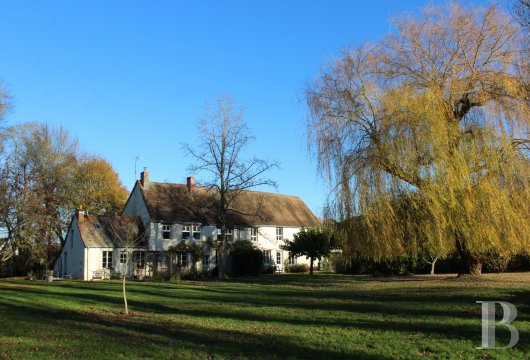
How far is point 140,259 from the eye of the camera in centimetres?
4181

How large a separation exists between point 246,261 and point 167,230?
7730 millimetres

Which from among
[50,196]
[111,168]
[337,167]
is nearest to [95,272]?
[50,196]

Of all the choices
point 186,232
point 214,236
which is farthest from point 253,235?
point 186,232

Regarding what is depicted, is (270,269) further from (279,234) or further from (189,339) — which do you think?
(189,339)

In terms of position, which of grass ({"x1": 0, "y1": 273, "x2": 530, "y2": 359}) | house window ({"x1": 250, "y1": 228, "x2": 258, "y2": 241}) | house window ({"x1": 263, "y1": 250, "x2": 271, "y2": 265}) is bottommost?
house window ({"x1": 263, "y1": 250, "x2": 271, "y2": 265})

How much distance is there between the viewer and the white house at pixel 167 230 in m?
40.6

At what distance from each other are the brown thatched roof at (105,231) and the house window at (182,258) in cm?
315

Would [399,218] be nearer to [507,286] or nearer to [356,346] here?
[507,286]

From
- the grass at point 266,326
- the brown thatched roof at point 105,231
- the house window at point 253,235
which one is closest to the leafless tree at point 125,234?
the brown thatched roof at point 105,231

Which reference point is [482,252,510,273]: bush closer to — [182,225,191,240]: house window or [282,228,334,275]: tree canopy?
[282,228,334,275]: tree canopy

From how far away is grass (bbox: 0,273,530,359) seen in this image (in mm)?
9195

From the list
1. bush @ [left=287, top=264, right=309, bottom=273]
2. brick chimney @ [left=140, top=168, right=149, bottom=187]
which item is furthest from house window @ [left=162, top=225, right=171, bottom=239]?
bush @ [left=287, top=264, right=309, bottom=273]

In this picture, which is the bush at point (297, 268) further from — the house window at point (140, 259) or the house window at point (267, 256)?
the house window at point (140, 259)

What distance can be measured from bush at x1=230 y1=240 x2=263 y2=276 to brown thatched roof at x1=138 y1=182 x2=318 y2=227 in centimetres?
317
